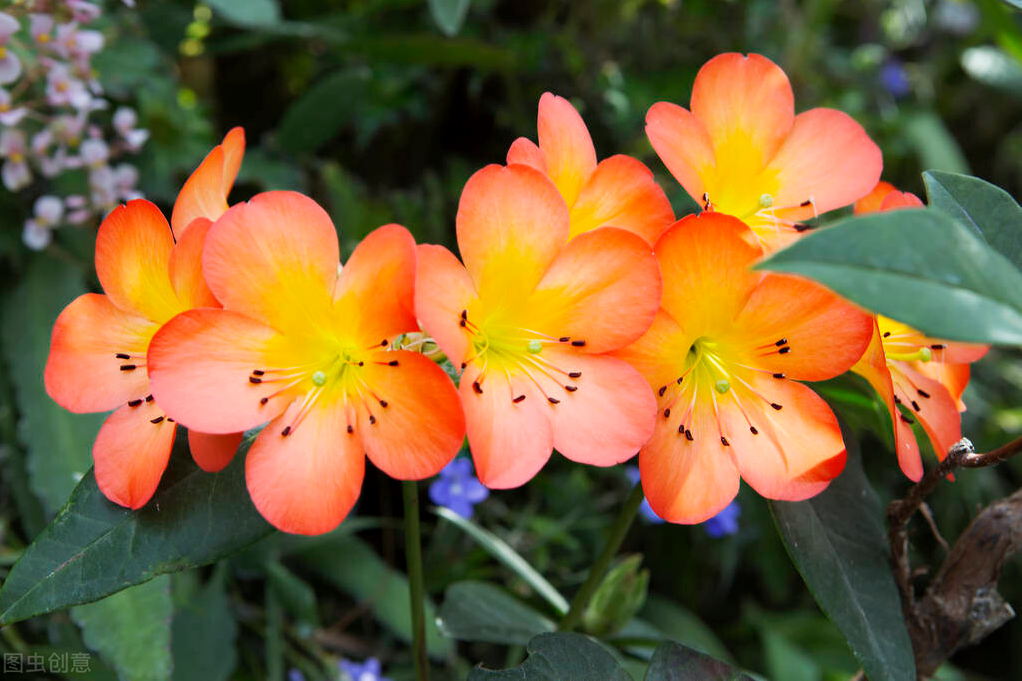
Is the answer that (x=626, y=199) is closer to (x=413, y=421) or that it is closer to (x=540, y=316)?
(x=540, y=316)

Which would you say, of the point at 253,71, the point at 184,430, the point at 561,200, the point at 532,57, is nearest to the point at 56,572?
the point at 184,430

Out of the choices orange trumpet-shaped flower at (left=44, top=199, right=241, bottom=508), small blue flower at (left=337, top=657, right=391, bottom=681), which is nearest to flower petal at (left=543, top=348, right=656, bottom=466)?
orange trumpet-shaped flower at (left=44, top=199, right=241, bottom=508)

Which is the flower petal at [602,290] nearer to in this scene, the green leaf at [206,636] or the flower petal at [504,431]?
the flower petal at [504,431]

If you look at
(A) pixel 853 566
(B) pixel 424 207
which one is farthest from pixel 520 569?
(B) pixel 424 207

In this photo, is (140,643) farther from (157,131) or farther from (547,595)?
(157,131)

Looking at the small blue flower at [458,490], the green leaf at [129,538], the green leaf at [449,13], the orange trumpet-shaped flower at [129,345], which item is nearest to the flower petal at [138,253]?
the orange trumpet-shaped flower at [129,345]

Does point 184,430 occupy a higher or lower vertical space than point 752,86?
lower

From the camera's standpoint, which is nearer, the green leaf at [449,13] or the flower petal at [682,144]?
the flower petal at [682,144]

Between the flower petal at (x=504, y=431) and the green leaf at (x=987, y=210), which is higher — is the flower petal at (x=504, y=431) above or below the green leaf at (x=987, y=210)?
below
